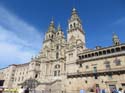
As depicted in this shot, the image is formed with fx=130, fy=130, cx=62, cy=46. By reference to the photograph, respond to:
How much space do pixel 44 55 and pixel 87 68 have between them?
22956mm

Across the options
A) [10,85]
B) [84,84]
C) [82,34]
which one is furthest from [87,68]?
[10,85]

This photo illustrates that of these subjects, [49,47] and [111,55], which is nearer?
[111,55]

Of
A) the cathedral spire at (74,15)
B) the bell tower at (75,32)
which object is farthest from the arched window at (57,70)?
the cathedral spire at (74,15)

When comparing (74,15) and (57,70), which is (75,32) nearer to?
(74,15)

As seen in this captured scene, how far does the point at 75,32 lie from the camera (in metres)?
47.2

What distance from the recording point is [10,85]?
65.0 metres

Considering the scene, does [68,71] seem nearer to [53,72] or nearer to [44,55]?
[53,72]

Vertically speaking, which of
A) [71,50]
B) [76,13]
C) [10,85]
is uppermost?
[76,13]

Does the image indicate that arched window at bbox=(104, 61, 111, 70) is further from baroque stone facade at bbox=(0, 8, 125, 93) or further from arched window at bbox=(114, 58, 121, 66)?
arched window at bbox=(114, 58, 121, 66)

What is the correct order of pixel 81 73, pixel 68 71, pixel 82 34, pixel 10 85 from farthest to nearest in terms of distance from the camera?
pixel 10 85, pixel 82 34, pixel 68 71, pixel 81 73

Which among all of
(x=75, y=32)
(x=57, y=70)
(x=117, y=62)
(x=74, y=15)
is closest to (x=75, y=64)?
(x=57, y=70)

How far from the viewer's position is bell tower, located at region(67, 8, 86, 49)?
4578 centimetres

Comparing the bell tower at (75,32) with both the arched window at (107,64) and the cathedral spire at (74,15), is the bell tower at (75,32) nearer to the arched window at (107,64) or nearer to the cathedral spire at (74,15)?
the cathedral spire at (74,15)

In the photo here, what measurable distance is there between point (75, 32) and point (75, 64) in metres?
12.8
